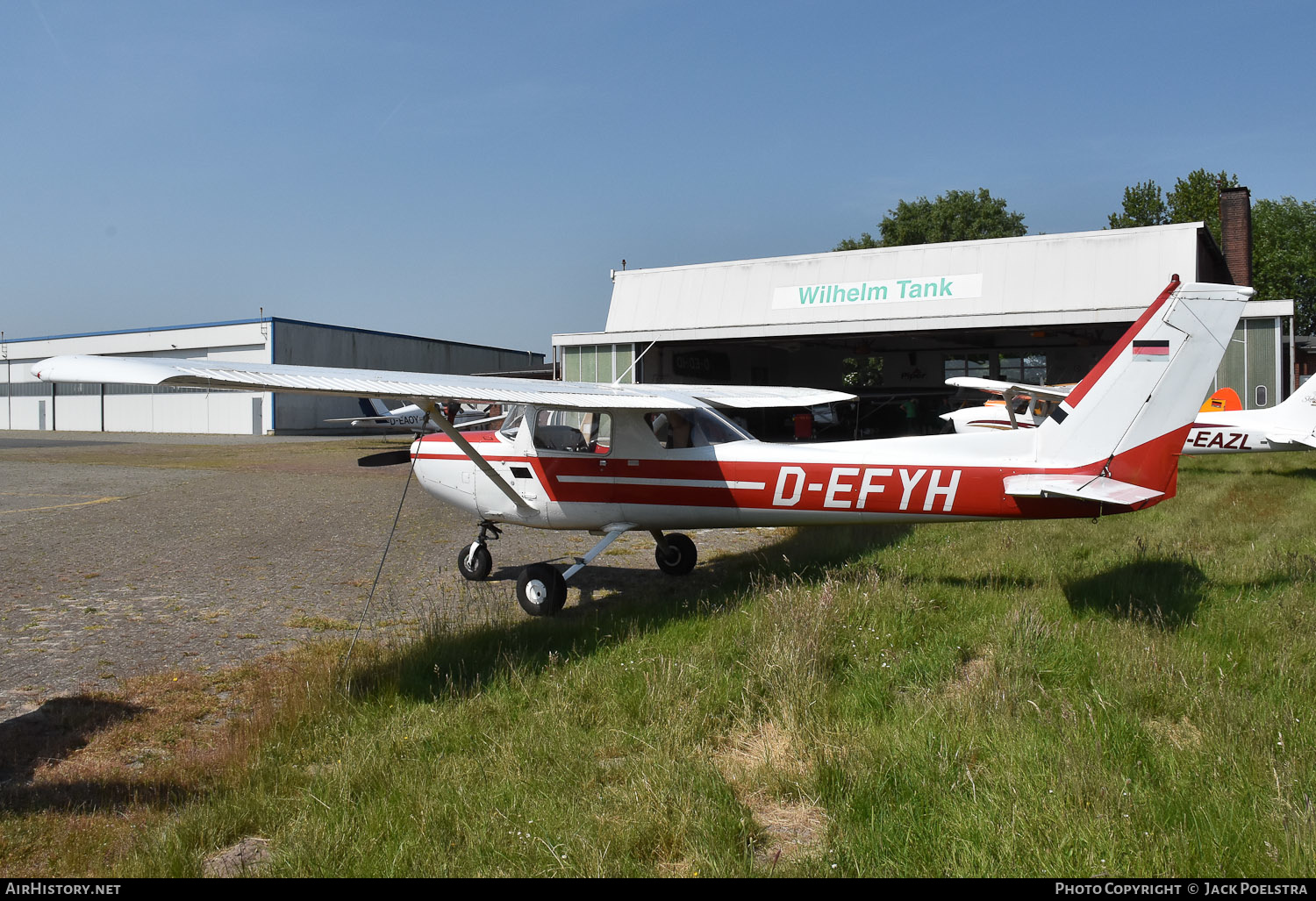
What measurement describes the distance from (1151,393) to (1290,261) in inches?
2995

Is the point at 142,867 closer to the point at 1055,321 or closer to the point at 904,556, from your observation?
the point at 904,556

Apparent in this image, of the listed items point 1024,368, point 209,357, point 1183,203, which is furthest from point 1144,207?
point 209,357

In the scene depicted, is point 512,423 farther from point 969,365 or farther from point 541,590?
point 969,365

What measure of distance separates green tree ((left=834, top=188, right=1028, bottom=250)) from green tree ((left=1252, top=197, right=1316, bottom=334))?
17669mm

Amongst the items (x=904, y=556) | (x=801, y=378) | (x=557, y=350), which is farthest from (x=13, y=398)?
(x=904, y=556)

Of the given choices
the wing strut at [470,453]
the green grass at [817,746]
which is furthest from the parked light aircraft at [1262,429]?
the wing strut at [470,453]

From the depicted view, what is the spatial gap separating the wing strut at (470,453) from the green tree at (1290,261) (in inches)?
2860

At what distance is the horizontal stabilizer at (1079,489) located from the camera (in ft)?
19.0

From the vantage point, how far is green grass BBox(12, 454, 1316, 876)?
313 centimetres

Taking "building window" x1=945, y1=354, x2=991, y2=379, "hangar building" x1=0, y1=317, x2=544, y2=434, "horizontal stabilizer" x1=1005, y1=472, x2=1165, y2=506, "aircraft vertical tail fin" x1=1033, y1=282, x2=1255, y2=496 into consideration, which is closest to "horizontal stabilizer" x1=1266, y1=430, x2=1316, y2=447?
"aircraft vertical tail fin" x1=1033, y1=282, x2=1255, y2=496

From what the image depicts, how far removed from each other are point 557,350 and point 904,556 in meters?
20.3

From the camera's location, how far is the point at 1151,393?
20.9 feet

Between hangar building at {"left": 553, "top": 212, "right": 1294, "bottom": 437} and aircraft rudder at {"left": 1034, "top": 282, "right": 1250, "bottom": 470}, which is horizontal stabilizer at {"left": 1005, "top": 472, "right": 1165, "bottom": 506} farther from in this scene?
hangar building at {"left": 553, "top": 212, "right": 1294, "bottom": 437}

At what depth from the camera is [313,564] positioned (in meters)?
9.51
